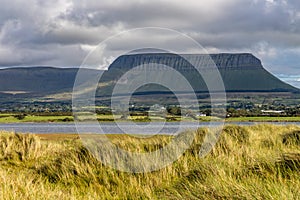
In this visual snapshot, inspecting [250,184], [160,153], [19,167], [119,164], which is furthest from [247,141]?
[250,184]

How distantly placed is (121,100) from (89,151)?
6168 cm

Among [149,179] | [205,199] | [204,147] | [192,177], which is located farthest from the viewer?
[204,147]

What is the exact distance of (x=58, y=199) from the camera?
7238 millimetres

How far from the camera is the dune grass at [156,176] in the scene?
7.38 meters

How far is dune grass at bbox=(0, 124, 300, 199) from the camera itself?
7383 mm

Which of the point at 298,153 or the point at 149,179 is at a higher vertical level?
the point at 298,153

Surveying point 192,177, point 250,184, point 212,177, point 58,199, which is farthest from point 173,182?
point 58,199

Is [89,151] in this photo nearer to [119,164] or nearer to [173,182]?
[119,164]

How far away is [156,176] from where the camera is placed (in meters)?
10.5

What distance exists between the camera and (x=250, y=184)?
7629 mm

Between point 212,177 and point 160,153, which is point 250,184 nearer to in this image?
point 212,177

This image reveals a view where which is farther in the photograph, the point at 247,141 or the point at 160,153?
the point at 247,141

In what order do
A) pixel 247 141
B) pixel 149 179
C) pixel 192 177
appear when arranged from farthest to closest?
pixel 247 141, pixel 149 179, pixel 192 177

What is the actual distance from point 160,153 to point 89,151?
6.17 feet
